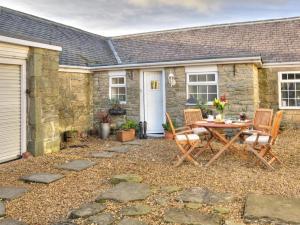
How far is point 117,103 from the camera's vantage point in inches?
444

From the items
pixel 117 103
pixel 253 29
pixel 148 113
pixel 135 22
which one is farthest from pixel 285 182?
pixel 135 22

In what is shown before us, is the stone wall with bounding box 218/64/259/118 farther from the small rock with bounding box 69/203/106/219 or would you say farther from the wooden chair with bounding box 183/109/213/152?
the small rock with bounding box 69/203/106/219

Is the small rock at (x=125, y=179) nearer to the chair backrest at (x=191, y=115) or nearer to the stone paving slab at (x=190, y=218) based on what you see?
the stone paving slab at (x=190, y=218)

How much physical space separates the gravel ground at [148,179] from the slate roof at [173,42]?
4.85 metres

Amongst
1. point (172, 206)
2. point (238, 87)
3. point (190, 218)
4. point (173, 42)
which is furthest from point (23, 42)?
point (173, 42)

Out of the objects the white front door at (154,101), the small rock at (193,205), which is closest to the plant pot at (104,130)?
the white front door at (154,101)

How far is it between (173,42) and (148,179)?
33.0ft

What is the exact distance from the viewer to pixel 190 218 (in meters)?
3.41

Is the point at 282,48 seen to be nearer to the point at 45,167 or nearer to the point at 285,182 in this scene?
the point at 285,182

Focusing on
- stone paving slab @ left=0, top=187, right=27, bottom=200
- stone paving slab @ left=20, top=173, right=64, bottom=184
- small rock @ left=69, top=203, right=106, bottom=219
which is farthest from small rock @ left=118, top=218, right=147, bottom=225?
stone paving slab @ left=20, top=173, right=64, bottom=184

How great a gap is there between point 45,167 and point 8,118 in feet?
5.54

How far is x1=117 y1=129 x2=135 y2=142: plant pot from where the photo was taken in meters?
9.76

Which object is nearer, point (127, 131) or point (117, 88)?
point (127, 131)

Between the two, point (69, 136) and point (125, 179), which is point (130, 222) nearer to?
point (125, 179)
